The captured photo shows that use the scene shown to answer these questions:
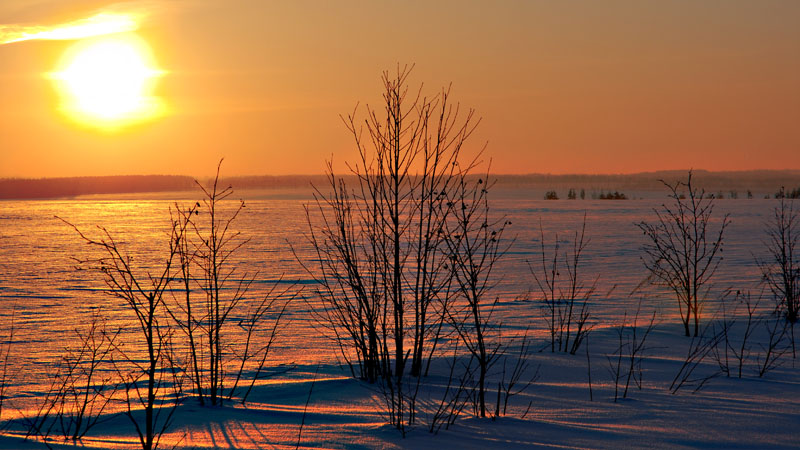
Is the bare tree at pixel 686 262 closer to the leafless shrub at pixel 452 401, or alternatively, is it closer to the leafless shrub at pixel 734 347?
the leafless shrub at pixel 734 347

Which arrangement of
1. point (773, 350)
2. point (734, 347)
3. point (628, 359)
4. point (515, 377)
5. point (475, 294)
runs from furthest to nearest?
1. point (734, 347)
2. point (773, 350)
3. point (628, 359)
4. point (515, 377)
5. point (475, 294)

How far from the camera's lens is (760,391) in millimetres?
5074

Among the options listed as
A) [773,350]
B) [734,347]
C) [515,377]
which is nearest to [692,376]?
[515,377]

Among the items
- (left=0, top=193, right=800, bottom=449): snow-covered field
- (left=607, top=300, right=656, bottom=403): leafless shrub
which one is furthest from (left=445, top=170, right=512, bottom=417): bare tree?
(left=607, top=300, right=656, bottom=403): leafless shrub

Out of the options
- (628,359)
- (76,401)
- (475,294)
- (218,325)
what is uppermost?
(475,294)

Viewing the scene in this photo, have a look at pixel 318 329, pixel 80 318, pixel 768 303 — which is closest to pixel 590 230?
pixel 768 303

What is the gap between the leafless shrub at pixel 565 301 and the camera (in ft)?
22.0

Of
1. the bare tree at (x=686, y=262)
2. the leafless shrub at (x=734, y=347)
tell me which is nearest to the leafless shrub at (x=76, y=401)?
the leafless shrub at (x=734, y=347)

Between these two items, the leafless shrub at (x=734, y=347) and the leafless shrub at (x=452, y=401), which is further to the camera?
the leafless shrub at (x=734, y=347)

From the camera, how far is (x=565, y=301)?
31.6 ft

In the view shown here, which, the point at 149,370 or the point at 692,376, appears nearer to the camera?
the point at 149,370

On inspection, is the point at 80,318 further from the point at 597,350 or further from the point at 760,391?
the point at 760,391

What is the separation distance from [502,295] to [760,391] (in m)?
5.49

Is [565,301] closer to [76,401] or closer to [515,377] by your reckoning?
[515,377]
